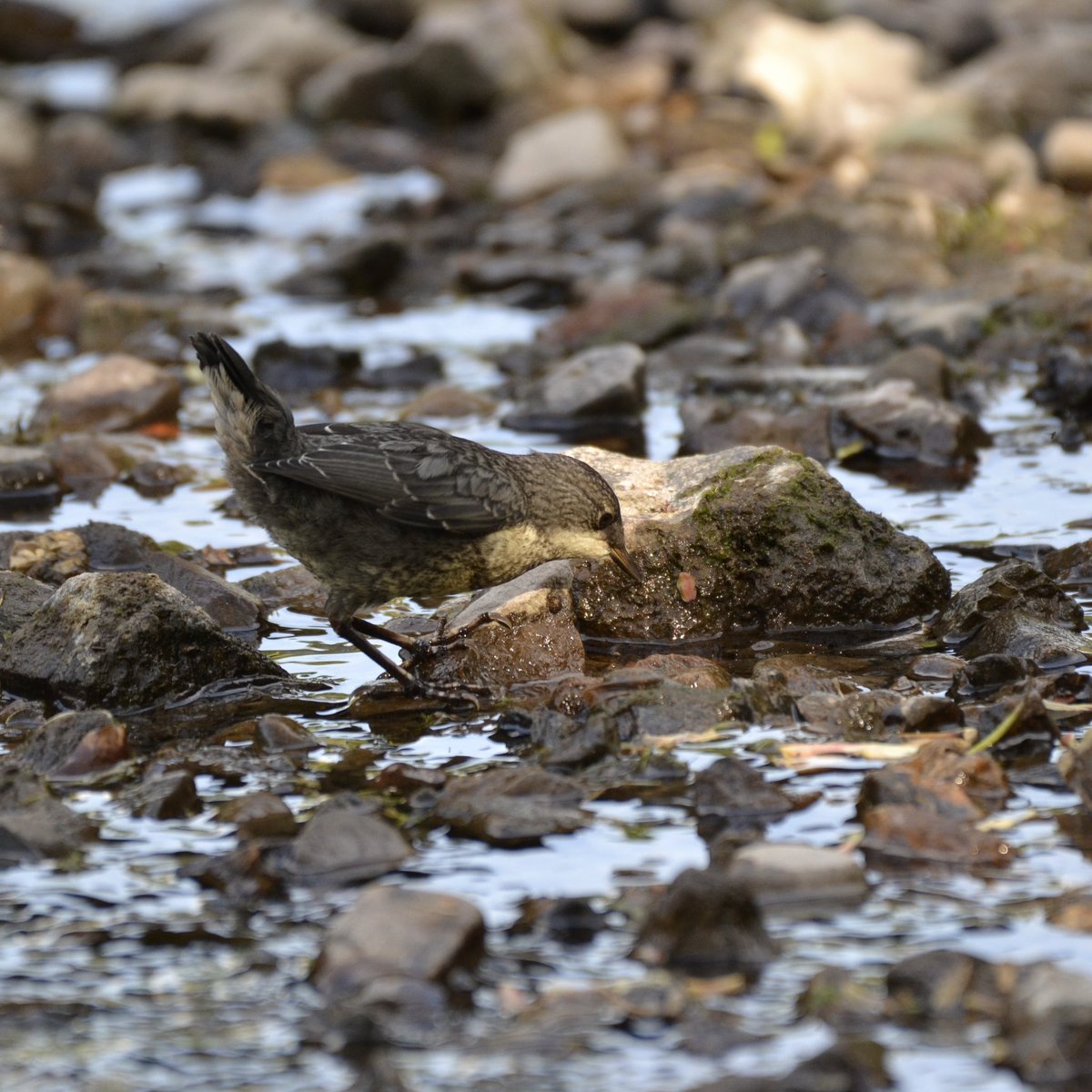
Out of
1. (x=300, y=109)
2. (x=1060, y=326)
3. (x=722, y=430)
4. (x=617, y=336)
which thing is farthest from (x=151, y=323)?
(x=300, y=109)

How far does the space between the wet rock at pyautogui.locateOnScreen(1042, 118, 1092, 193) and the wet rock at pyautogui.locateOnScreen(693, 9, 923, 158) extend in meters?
1.72

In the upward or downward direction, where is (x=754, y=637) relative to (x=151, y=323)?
downward

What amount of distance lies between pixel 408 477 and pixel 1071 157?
9.06m

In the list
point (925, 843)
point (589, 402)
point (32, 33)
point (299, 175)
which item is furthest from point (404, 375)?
point (32, 33)

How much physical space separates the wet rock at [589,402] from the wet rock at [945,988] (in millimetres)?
6023

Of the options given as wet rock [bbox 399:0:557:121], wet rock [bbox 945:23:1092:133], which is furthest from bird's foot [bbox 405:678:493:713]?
wet rock [bbox 399:0:557:121]

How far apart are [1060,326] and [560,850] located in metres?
7.12

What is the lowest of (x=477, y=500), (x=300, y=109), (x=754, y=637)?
(x=754, y=637)

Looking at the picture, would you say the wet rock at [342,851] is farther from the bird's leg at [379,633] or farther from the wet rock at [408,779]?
the bird's leg at [379,633]

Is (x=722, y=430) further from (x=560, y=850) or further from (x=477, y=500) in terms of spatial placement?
(x=560, y=850)

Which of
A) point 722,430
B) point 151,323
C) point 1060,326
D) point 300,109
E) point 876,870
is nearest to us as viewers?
point 876,870

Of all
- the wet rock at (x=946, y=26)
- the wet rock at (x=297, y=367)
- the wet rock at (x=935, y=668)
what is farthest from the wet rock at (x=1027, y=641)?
the wet rock at (x=946, y=26)

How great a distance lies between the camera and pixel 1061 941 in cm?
376

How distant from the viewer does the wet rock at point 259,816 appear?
14.9 feet
